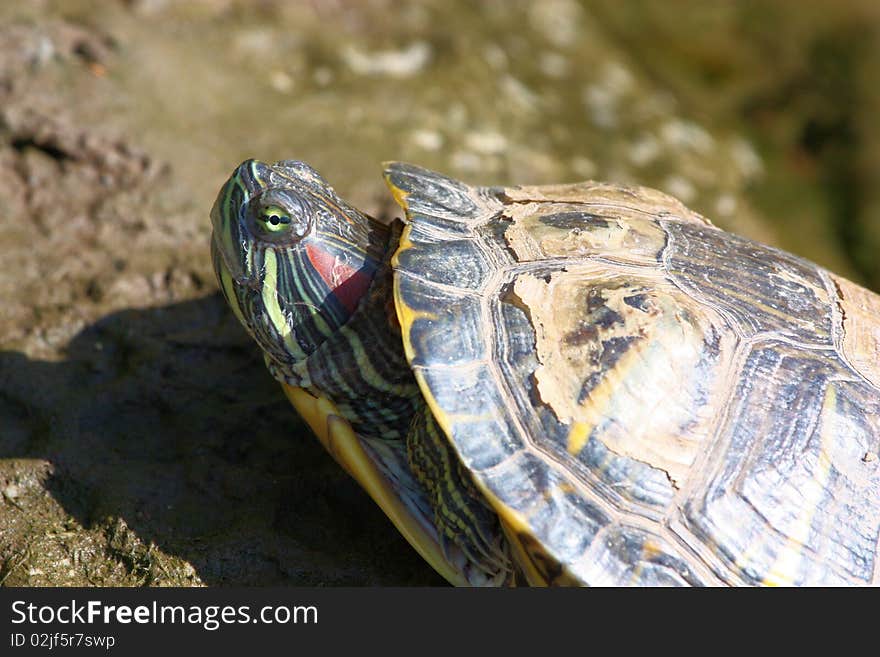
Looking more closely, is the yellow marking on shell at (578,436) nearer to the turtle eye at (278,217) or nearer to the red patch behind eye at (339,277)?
the red patch behind eye at (339,277)

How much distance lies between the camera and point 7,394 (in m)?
3.42

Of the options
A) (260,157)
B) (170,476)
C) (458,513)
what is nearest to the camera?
(458,513)

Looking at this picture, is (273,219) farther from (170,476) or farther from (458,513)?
(458,513)

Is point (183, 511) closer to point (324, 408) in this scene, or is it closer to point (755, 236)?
point (324, 408)

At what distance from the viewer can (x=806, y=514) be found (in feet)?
8.63

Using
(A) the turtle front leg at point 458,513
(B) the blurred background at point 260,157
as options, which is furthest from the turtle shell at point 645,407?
(B) the blurred background at point 260,157

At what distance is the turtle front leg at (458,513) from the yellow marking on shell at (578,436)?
1.11ft

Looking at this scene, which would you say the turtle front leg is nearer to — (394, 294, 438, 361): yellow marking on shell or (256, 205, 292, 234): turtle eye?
(394, 294, 438, 361): yellow marking on shell

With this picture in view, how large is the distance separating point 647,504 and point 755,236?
3.64 m

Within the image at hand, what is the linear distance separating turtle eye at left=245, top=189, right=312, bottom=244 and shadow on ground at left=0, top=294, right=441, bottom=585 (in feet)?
2.69

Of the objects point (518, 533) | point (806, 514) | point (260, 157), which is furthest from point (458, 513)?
point (260, 157)

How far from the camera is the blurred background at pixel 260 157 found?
3098 mm

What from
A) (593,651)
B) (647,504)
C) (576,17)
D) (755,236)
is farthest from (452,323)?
(576,17)

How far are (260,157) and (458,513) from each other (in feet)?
8.88
